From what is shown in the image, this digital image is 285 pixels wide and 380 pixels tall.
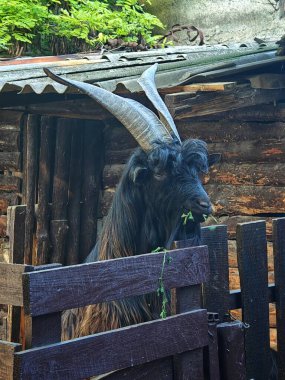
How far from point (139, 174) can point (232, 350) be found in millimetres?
1591

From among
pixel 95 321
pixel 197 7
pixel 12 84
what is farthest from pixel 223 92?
pixel 197 7

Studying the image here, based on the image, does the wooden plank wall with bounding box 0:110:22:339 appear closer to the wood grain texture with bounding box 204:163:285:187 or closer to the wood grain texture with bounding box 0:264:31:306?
the wood grain texture with bounding box 204:163:285:187

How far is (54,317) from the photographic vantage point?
293 centimetres

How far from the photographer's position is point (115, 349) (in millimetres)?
3164

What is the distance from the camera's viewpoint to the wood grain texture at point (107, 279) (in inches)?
113

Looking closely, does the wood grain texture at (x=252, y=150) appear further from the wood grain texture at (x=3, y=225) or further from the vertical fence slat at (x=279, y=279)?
the wood grain texture at (x=3, y=225)

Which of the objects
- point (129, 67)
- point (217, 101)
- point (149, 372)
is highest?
point (129, 67)

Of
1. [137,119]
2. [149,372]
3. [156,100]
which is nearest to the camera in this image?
[149,372]

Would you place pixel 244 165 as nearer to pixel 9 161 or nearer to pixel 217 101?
pixel 217 101

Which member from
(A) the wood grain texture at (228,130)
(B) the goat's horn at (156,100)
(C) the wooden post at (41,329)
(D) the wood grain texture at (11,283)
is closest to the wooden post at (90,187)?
(A) the wood grain texture at (228,130)

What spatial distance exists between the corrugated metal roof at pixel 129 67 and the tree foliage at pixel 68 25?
367cm

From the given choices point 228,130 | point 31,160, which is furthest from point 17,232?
point 31,160

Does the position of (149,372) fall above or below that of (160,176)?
below

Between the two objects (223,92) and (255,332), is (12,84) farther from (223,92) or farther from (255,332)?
(255,332)
